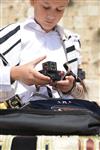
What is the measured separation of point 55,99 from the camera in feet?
6.34

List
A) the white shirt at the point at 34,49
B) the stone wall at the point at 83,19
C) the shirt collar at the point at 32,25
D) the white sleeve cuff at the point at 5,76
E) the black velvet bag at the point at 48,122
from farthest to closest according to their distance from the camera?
the stone wall at the point at 83,19 → the shirt collar at the point at 32,25 → the white shirt at the point at 34,49 → the white sleeve cuff at the point at 5,76 → the black velvet bag at the point at 48,122

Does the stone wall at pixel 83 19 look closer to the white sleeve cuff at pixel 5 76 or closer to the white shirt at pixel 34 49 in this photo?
the white shirt at pixel 34 49

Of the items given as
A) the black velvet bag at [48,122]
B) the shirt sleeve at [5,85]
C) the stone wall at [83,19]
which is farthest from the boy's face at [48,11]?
the stone wall at [83,19]

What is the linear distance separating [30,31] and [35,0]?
12cm

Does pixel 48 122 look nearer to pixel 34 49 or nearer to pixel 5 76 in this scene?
pixel 5 76

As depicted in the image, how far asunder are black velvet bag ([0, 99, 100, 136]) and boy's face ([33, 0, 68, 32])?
40cm

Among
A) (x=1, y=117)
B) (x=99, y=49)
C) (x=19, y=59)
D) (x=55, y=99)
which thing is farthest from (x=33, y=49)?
(x=99, y=49)

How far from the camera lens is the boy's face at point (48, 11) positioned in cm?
204

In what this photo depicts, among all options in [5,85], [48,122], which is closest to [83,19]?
[5,85]

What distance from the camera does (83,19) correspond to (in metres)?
9.98

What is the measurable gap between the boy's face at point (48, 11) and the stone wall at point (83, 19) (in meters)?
7.61

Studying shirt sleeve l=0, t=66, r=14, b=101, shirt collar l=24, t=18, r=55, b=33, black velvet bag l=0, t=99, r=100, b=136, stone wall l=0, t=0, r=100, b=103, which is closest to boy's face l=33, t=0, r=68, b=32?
shirt collar l=24, t=18, r=55, b=33

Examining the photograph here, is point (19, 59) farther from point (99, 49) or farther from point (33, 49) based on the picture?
point (99, 49)

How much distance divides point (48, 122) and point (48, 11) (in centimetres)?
47
